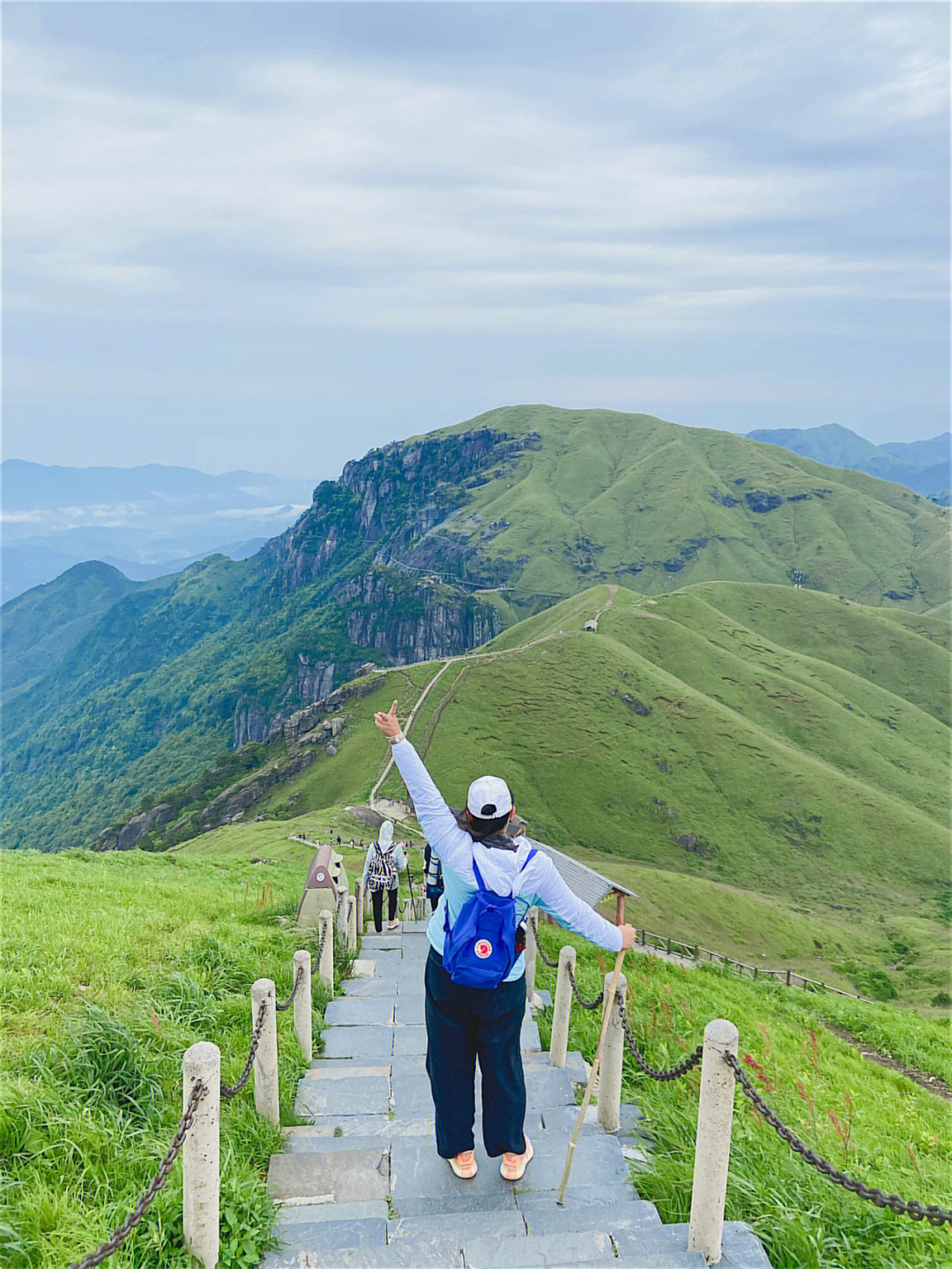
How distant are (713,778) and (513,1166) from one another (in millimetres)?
96584

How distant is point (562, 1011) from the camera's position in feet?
25.2

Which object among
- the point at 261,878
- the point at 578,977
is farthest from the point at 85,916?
the point at 261,878

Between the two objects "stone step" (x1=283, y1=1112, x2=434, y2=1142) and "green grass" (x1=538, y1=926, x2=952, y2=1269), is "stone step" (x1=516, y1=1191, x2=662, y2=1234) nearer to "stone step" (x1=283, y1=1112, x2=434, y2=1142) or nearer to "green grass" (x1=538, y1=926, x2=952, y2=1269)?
"green grass" (x1=538, y1=926, x2=952, y2=1269)

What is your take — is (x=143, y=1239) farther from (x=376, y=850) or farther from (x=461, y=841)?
(x=376, y=850)

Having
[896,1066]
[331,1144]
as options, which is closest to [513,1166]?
[331,1144]

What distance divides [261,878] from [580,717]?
7911 cm

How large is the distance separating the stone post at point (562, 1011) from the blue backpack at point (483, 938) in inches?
98.3

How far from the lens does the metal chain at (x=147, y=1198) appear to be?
366cm

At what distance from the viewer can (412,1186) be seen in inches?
219

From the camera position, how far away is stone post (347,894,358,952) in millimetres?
11820

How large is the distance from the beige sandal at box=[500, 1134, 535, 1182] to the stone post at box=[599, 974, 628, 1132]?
94cm

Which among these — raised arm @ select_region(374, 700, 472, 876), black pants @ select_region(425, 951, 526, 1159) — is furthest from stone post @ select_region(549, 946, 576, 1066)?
raised arm @ select_region(374, 700, 472, 876)

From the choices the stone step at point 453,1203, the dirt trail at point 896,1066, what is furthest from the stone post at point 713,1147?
the dirt trail at point 896,1066

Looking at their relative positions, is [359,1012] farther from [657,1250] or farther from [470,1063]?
[657,1250]
